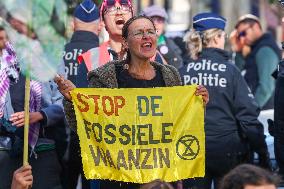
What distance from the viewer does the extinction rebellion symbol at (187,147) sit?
30.9 feet

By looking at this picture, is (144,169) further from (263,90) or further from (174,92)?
(263,90)

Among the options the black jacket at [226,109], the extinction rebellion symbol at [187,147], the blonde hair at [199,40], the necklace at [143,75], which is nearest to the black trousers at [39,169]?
the black jacket at [226,109]

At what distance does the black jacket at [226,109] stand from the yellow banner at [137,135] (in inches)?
66.1

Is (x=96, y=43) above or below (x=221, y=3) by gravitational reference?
below

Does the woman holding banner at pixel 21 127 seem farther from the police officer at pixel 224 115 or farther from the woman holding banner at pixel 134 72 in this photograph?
the police officer at pixel 224 115

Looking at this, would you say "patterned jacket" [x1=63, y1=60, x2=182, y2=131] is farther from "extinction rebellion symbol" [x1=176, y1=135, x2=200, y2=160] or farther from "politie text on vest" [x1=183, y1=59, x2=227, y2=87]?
"politie text on vest" [x1=183, y1=59, x2=227, y2=87]

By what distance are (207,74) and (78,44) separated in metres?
1.36

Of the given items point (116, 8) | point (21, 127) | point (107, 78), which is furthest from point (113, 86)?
point (116, 8)

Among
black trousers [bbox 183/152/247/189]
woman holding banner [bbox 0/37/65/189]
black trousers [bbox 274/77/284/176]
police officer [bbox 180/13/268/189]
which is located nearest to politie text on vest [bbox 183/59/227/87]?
police officer [bbox 180/13/268/189]

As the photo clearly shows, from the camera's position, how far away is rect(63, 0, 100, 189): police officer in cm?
1169

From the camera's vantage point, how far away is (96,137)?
9.38m

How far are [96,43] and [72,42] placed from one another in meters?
0.27

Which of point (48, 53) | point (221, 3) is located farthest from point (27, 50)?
point (221, 3)

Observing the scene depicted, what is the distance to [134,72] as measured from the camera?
31.0ft
